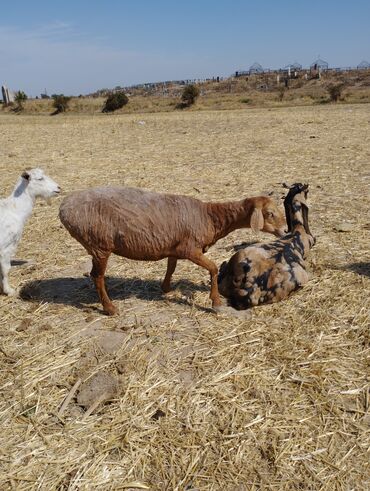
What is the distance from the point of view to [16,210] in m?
6.03

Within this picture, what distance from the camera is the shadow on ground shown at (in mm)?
5707

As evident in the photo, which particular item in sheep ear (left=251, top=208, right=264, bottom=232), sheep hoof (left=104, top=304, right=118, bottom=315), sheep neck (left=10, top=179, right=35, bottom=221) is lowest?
sheep hoof (left=104, top=304, right=118, bottom=315)

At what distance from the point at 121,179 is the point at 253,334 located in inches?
320

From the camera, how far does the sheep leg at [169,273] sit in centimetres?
566

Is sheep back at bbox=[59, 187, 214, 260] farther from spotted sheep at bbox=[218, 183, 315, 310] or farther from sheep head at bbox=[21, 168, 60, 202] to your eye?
sheep head at bbox=[21, 168, 60, 202]

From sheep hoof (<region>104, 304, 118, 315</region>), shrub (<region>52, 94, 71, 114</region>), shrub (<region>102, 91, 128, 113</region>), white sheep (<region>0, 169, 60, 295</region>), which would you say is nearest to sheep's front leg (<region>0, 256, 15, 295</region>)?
white sheep (<region>0, 169, 60, 295</region>)

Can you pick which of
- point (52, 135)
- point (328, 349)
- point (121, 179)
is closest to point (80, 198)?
point (328, 349)

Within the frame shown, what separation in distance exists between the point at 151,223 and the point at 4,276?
2.23 metres

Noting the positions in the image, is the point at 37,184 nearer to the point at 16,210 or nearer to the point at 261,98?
the point at 16,210

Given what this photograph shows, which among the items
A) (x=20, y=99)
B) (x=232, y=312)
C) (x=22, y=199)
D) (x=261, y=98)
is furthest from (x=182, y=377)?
(x=20, y=99)

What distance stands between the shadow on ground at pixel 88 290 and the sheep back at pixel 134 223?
790 mm

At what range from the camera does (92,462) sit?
3.26 meters

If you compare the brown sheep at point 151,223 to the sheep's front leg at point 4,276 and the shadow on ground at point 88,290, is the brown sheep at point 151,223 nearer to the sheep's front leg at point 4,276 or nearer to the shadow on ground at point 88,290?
the shadow on ground at point 88,290

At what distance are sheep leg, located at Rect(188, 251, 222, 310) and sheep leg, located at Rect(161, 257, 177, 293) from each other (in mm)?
489
